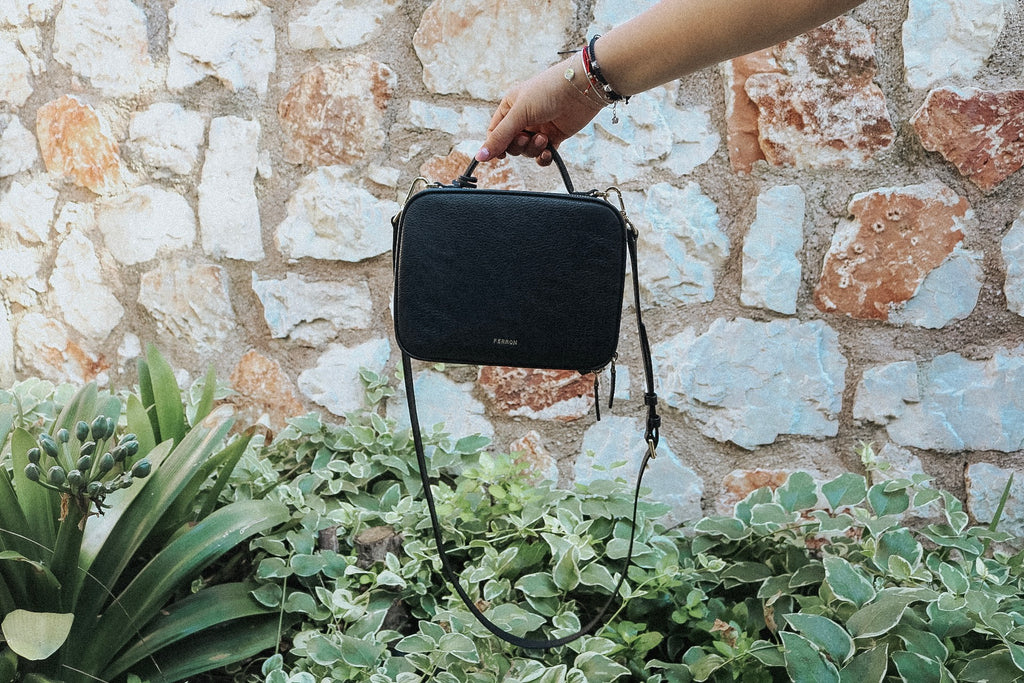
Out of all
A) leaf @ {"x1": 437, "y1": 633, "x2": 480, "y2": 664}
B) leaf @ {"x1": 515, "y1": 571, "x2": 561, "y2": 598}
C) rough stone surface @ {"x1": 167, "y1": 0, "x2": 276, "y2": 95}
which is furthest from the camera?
rough stone surface @ {"x1": 167, "y1": 0, "x2": 276, "y2": 95}

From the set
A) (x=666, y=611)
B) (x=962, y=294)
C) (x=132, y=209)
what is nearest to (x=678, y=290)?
(x=962, y=294)

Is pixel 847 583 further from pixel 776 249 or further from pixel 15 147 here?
pixel 15 147

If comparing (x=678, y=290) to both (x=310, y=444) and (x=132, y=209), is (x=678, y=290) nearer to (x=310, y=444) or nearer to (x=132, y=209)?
(x=310, y=444)

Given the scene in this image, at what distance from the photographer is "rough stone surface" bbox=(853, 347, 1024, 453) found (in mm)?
1269

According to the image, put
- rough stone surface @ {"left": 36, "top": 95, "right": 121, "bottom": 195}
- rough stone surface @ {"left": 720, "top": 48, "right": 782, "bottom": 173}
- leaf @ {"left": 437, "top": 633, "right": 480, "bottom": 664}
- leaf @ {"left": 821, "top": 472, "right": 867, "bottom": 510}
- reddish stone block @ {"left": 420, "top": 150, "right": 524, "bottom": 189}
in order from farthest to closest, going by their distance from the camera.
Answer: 1. rough stone surface @ {"left": 36, "top": 95, "right": 121, "bottom": 195}
2. reddish stone block @ {"left": 420, "top": 150, "right": 524, "bottom": 189}
3. rough stone surface @ {"left": 720, "top": 48, "right": 782, "bottom": 173}
4. leaf @ {"left": 821, "top": 472, "right": 867, "bottom": 510}
5. leaf @ {"left": 437, "top": 633, "right": 480, "bottom": 664}

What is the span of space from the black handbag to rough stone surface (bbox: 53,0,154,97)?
1.13 m

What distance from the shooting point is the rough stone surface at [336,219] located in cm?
154

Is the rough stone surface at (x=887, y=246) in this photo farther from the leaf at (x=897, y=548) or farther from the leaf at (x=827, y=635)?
the leaf at (x=827, y=635)

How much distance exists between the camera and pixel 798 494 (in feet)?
4.00

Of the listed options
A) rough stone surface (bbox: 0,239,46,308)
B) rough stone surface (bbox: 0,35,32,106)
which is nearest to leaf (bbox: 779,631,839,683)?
rough stone surface (bbox: 0,239,46,308)

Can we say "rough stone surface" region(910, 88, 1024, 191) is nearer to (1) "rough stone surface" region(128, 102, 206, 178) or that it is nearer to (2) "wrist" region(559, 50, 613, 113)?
(2) "wrist" region(559, 50, 613, 113)

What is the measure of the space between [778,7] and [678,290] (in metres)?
0.72

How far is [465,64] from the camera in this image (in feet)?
4.81

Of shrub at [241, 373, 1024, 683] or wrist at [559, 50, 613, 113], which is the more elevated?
wrist at [559, 50, 613, 113]
